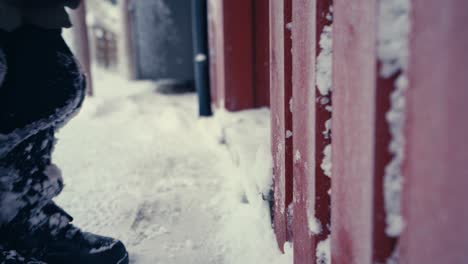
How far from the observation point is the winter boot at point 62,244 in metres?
1.22

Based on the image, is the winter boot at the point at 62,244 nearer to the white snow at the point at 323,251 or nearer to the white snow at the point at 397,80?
the white snow at the point at 323,251

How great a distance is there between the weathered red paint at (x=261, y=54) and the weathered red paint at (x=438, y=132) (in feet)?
7.77

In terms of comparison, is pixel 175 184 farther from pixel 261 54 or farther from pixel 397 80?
pixel 397 80

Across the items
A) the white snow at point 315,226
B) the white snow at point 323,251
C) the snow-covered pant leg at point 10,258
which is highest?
the white snow at point 315,226

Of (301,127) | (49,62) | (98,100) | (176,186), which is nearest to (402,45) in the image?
(301,127)

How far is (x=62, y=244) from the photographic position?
1279 mm

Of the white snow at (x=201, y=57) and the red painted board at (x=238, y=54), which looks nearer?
the red painted board at (x=238, y=54)

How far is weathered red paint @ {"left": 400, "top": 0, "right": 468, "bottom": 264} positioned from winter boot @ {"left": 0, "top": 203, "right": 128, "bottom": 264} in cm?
97

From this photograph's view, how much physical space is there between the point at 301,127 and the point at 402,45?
1.43ft

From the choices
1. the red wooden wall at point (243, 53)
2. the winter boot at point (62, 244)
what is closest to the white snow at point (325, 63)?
the winter boot at point (62, 244)

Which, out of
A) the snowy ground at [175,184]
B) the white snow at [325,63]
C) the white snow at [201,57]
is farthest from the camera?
the white snow at [201,57]

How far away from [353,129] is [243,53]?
Result: 7.45 feet

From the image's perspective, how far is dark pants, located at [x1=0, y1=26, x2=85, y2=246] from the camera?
110 centimetres

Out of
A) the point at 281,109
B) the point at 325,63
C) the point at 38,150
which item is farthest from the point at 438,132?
the point at 38,150
